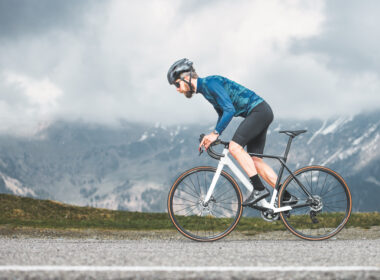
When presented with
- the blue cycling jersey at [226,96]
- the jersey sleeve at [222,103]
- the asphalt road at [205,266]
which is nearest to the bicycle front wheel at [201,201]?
the jersey sleeve at [222,103]

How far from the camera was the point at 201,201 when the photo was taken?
8977 millimetres

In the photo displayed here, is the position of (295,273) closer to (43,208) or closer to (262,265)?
(262,265)

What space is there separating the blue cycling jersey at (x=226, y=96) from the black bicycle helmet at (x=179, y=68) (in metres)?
0.36

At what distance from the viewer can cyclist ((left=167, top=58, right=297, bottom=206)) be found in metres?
8.53

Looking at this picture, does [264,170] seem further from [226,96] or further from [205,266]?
[205,266]

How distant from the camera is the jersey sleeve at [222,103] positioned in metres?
8.39

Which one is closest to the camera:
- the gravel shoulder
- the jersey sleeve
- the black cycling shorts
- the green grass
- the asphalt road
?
the asphalt road

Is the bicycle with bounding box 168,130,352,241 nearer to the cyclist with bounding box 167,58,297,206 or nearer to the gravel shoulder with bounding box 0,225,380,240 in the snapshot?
the cyclist with bounding box 167,58,297,206

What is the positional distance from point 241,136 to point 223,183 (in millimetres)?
1150

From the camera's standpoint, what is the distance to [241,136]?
8.67 m

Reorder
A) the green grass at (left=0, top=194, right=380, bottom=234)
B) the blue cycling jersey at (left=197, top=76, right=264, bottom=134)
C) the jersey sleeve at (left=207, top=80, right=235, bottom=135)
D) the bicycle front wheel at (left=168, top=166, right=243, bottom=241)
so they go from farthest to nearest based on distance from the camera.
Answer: the green grass at (left=0, top=194, right=380, bottom=234), the bicycle front wheel at (left=168, top=166, right=243, bottom=241), the blue cycling jersey at (left=197, top=76, right=264, bottom=134), the jersey sleeve at (left=207, top=80, right=235, bottom=135)

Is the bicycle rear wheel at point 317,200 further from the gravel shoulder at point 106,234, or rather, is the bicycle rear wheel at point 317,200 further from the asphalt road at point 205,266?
the gravel shoulder at point 106,234

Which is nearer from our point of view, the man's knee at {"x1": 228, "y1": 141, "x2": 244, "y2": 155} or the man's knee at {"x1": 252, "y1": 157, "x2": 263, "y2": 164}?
the man's knee at {"x1": 228, "y1": 141, "x2": 244, "y2": 155}

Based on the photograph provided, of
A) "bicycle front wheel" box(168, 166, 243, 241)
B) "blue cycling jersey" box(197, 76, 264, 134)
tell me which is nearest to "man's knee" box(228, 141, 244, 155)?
"blue cycling jersey" box(197, 76, 264, 134)
